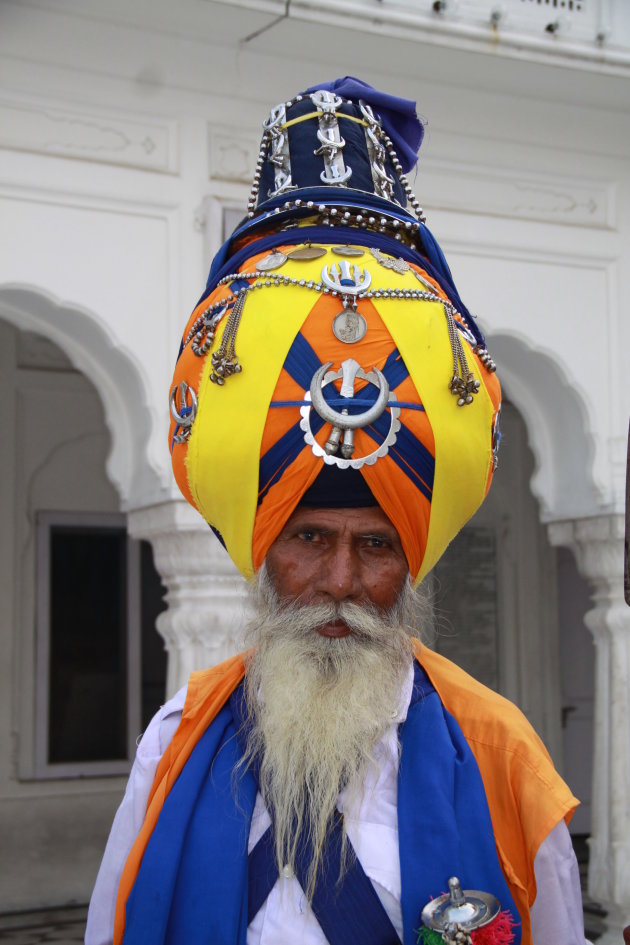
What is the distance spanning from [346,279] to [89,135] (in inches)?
A: 108

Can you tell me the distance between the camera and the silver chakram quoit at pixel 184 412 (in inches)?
71.0

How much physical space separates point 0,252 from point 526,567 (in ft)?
15.3

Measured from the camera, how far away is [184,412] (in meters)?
1.82

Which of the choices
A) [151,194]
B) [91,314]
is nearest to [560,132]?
[151,194]

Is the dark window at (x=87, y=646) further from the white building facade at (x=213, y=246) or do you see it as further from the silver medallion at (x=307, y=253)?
the silver medallion at (x=307, y=253)

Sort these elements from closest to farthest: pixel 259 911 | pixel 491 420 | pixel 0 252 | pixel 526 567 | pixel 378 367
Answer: pixel 259 911, pixel 378 367, pixel 491 420, pixel 0 252, pixel 526 567

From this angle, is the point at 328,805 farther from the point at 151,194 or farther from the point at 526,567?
the point at 526,567

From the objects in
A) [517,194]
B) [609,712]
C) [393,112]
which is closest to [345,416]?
[393,112]

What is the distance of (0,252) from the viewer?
4004mm

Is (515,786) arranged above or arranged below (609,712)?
above

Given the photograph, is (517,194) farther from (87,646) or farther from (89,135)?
(87,646)

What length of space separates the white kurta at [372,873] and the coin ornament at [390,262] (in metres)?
0.67

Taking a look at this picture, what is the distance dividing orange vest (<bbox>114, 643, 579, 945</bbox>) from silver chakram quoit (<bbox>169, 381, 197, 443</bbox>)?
0.41 m

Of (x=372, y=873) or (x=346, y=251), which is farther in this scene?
(x=346, y=251)
